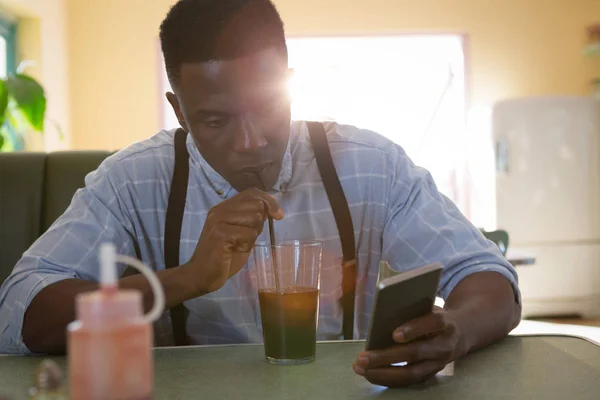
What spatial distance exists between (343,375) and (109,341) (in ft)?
1.71

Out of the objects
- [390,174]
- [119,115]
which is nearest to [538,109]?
[119,115]

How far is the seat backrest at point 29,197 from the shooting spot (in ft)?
5.90

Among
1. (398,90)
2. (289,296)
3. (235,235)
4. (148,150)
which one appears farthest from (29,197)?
(398,90)

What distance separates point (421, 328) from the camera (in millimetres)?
827

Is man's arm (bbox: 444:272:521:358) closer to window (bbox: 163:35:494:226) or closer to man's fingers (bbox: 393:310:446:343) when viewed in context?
man's fingers (bbox: 393:310:446:343)

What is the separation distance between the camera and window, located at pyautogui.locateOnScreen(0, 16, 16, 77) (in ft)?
15.3

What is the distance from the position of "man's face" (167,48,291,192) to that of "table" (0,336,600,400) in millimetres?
295

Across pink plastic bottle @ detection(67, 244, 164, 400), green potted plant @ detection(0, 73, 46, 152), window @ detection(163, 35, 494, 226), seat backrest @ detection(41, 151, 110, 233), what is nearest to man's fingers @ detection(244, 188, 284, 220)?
pink plastic bottle @ detection(67, 244, 164, 400)

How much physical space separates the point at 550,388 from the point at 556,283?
477 centimetres

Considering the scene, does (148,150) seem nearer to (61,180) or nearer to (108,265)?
(61,180)

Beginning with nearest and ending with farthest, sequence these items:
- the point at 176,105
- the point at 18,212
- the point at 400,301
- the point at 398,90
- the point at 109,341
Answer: the point at 109,341 < the point at 400,301 < the point at 176,105 < the point at 18,212 < the point at 398,90

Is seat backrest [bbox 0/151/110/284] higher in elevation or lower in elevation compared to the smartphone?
higher

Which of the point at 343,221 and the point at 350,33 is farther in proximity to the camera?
the point at 350,33

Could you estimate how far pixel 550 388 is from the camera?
2.64ft
